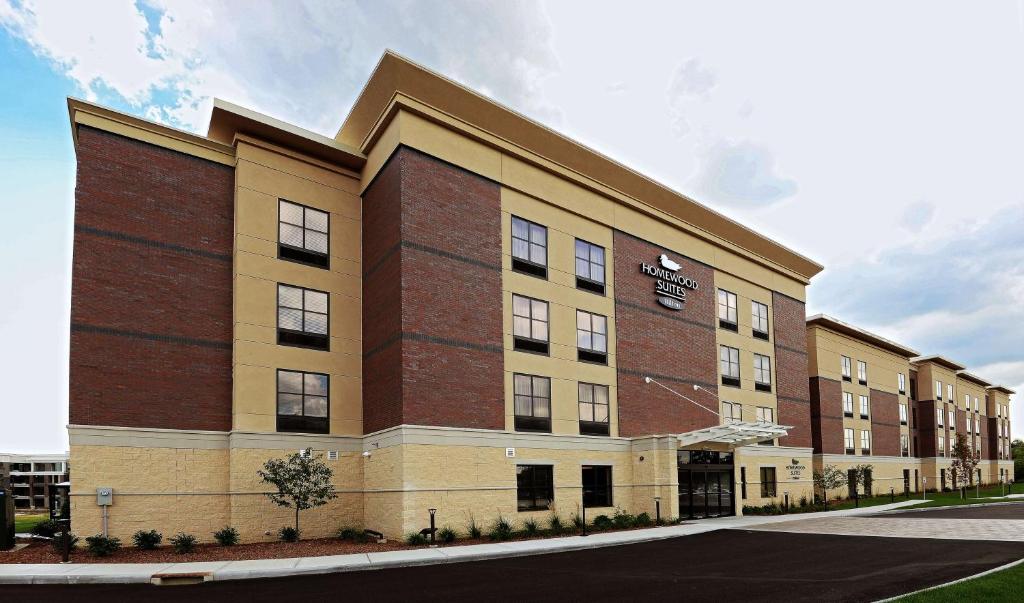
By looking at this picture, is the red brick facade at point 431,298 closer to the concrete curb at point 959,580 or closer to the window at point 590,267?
the window at point 590,267

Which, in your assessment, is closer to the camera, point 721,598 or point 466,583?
point 721,598

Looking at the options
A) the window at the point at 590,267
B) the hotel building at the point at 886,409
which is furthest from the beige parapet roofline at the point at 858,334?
the window at the point at 590,267

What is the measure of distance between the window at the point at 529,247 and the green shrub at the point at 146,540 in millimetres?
13814

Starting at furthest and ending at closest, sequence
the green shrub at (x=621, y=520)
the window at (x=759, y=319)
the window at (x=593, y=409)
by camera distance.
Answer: the window at (x=759, y=319), the window at (x=593, y=409), the green shrub at (x=621, y=520)

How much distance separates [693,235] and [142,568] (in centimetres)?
2605

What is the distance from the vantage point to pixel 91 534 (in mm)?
18891

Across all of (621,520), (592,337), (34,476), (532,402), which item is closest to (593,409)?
(592,337)

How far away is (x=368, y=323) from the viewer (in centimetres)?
2402

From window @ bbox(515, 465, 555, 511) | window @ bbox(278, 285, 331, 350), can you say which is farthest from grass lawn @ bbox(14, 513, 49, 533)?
window @ bbox(515, 465, 555, 511)

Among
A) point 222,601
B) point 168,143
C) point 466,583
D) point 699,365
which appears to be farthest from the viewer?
point 699,365

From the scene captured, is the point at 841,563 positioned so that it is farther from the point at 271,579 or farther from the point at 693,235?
the point at 693,235

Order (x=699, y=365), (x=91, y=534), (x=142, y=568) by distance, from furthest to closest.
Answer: (x=699, y=365), (x=91, y=534), (x=142, y=568)

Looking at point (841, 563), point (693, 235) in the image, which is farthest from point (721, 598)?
point (693, 235)

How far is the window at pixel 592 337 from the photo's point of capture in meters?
27.2
